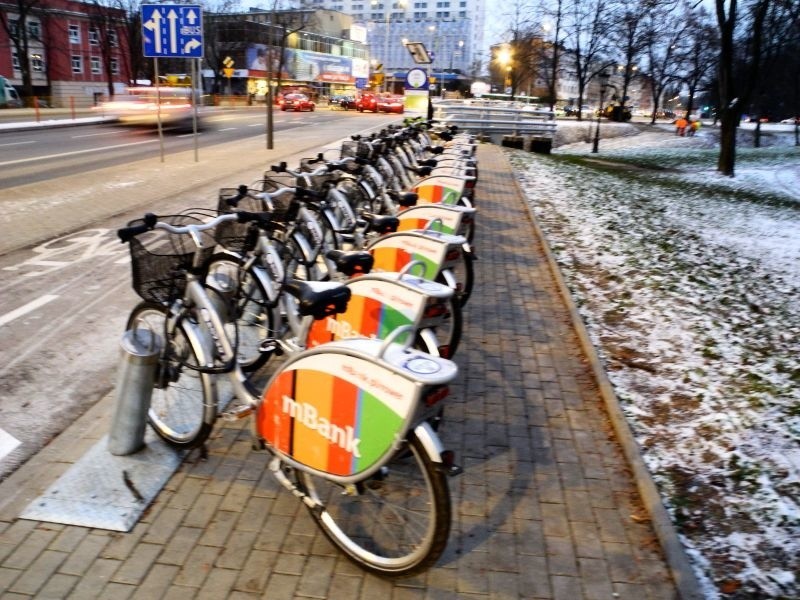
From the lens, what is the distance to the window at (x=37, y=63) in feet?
167

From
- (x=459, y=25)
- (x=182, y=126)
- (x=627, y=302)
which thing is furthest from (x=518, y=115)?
(x=459, y=25)

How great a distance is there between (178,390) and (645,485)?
267cm

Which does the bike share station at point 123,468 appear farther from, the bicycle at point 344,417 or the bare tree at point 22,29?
the bare tree at point 22,29

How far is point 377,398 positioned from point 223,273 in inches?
96.0

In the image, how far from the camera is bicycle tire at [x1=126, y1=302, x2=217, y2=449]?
11.8 feet

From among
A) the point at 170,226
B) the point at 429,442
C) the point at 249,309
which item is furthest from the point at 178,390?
the point at 429,442

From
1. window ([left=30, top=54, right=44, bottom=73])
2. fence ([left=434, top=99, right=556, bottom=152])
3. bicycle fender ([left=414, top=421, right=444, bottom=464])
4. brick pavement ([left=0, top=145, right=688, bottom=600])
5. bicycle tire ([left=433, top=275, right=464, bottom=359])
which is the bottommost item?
brick pavement ([left=0, top=145, right=688, bottom=600])

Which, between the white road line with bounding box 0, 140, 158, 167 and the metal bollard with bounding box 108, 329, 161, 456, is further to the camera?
the white road line with bounding box 0, 140, 158, 167

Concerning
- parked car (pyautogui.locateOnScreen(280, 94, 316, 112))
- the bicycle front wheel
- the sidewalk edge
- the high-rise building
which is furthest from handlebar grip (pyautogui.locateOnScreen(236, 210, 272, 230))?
the high-rise building

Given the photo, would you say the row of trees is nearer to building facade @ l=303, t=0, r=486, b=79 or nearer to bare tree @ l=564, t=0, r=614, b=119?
bare tree @ l=564, t=0, r=614, b=119

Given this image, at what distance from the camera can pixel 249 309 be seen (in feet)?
15.9

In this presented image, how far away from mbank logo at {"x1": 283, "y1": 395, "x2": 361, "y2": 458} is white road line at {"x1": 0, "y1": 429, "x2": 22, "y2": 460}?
195 centimetres

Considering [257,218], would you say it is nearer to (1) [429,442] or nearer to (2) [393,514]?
(2) [393,514]

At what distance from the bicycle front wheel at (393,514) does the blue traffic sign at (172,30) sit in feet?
44.9
